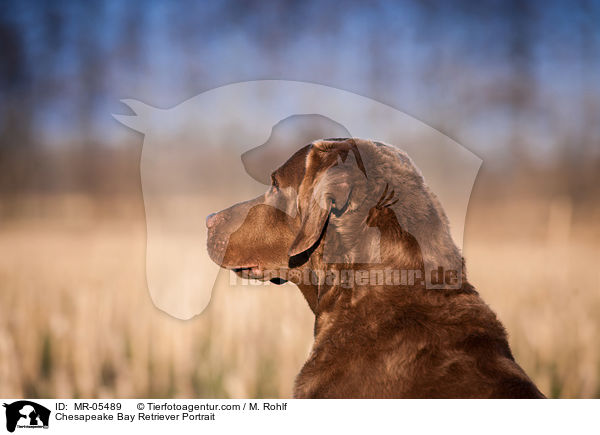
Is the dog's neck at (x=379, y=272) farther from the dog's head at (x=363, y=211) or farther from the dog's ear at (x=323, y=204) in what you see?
the dog's ear at (x=323, y=204)

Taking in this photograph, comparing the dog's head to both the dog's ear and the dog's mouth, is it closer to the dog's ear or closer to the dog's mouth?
the dog's ear

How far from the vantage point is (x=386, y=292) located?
2348 millimetres

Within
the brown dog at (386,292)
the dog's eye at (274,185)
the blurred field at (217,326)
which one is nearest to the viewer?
the brown dog at (386,292)

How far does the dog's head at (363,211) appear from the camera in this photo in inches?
92.1

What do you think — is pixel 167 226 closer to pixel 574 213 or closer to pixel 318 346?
pixel 318 346

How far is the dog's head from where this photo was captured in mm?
2340

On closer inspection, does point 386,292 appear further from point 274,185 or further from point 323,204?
point 274,185
